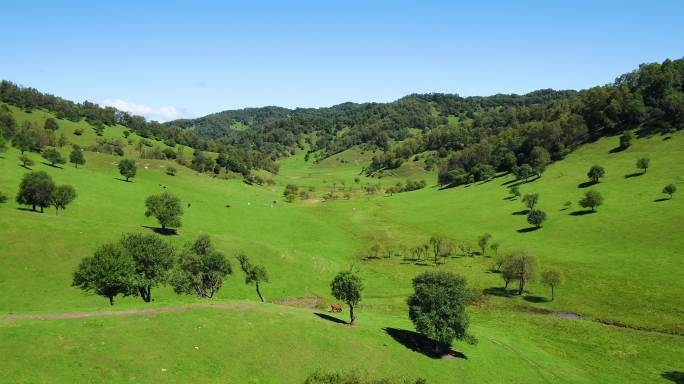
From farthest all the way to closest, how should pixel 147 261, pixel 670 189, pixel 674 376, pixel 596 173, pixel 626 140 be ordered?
pixel 626 140
pixel 596 173
pixel 670 189
pixel 147 261
pixel 674 376

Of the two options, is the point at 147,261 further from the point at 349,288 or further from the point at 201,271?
the point at 349,288

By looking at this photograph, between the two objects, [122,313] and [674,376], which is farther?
[674,376]

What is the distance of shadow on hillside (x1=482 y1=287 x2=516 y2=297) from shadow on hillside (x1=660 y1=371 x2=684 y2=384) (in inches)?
1383

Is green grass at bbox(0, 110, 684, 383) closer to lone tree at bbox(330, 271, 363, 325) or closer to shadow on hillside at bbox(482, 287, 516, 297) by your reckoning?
shadow on hillside at bbox(482, 287, 516, 297)

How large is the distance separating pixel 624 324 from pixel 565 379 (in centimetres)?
2549

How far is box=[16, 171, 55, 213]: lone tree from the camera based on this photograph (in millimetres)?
95938

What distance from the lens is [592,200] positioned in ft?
406

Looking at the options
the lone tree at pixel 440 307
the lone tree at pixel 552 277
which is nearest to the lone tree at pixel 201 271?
the lone tree at pixel 440 307

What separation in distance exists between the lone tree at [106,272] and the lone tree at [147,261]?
208 cm

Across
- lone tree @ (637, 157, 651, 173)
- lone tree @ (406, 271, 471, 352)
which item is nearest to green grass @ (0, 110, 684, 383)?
lone tree @ (637, 157, 651, 173)

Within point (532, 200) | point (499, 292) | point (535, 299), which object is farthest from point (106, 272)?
point (532, 200)

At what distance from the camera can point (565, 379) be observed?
5100 cm

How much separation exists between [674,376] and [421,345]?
3207 centimetres

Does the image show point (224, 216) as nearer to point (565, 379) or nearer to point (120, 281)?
point (120, 281)
